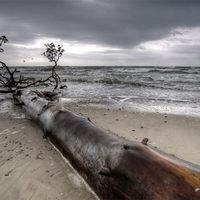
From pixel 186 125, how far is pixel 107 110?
8.58 ft

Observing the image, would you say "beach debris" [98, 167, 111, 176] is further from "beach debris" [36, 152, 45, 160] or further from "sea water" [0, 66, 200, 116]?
"sea water" [0, 66, 200, 116]

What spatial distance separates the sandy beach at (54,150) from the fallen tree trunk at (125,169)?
1.14ft

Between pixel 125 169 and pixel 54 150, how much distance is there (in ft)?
6.34

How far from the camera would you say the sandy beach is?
7.60ft

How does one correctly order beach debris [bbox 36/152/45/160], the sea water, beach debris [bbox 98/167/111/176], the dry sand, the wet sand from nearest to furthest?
beach debris [bbox 98/167/111/176] < the dry sand < beach debris [bbox 36/152/45/160] < the wet sand < the sea water

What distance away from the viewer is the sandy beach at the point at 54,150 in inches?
91.2

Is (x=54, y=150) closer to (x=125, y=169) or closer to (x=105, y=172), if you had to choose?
(x=105, y=172)

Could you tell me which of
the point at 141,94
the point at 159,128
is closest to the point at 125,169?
the point at 159,128

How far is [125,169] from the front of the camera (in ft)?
5.47

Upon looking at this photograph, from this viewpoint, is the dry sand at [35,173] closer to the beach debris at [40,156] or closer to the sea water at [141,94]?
the beach debris at [40,156]

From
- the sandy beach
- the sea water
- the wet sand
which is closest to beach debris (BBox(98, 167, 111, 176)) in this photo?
the sandy beach

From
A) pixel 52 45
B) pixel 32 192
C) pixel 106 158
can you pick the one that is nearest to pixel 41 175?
pixel 32 192

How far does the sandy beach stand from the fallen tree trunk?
0.35 meters

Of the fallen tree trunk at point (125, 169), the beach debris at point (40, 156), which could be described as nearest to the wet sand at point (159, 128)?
the fallen tree trunk at point (125, 169)
